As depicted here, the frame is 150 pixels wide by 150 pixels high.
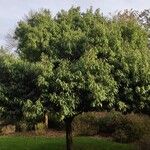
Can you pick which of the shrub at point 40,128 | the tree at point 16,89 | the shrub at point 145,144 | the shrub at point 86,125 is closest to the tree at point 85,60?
the tree at point 16,89

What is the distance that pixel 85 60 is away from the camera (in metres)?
26.7

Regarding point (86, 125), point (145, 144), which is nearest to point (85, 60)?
point (145, 144)

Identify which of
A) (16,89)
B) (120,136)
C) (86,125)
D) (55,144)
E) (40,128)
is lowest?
(55,144)

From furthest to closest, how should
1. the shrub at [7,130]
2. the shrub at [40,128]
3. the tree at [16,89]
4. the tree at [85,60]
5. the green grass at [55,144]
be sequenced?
the shrub at [7,130]
the shrub at [40,128]
the green grass at [55,144]
the tree at [16,89]
the tree at [85,60]

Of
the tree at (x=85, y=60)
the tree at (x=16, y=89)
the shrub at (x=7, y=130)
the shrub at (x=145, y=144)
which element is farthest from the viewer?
the shrub at (x=7, y=130)

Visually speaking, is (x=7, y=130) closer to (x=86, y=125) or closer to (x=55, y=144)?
(x=86, y=125)

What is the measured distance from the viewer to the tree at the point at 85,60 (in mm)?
26516

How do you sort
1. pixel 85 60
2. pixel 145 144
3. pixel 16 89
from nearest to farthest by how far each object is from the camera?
pixel 85 60, pixel 16 89, pixel 145 144

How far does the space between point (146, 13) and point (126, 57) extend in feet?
140

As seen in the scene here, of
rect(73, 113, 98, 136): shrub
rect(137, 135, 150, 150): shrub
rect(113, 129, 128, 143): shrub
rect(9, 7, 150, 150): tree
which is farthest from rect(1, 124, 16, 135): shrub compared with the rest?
rect(137, 135, 150, 150): shrub

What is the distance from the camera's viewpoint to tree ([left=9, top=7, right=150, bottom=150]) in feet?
87.0

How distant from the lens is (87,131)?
4212cm

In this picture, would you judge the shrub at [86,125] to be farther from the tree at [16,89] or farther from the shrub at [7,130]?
the tree at [16,89]

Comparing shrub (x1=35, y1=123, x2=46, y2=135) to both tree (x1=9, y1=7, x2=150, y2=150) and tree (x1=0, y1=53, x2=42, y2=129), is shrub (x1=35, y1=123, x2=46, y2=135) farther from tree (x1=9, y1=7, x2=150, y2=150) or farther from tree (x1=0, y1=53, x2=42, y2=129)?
tree (x1=0, y1=53, x2=42, y2=129)
